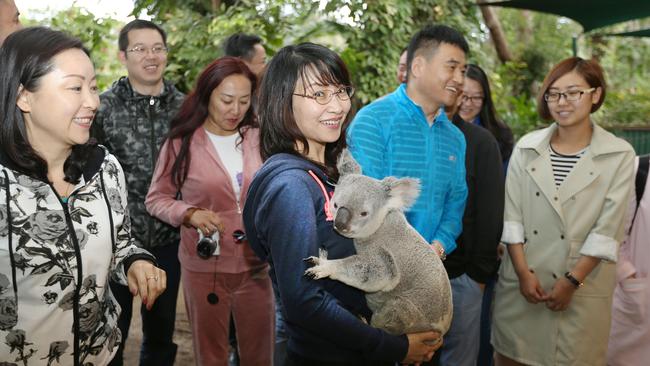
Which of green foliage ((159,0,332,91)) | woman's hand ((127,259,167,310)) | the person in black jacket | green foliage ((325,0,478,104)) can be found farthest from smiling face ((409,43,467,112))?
green foliage ((325,0,478,104))

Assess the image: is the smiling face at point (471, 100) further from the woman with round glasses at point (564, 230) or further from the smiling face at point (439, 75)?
the smiling face at point (439, 75)

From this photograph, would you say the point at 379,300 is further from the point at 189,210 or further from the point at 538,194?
the point at 538,194

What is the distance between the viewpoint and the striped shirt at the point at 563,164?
3.04 m

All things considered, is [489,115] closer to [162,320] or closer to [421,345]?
[162,320]

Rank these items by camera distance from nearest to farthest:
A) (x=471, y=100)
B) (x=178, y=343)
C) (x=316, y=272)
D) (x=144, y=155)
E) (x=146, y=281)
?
1. (x=316, y=272)
2. (x=146, y=281)
3. (x=144, y=155)
4. (x=471, y=100)
5. (x=178, y=343)

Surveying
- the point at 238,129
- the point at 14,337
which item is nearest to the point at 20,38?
the point at 14,337

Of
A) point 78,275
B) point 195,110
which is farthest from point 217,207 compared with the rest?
point 78,275

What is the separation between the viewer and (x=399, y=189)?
5.58 ft

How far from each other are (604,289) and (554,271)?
26 cm

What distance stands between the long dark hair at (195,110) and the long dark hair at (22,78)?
129 cm

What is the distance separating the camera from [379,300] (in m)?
1.75

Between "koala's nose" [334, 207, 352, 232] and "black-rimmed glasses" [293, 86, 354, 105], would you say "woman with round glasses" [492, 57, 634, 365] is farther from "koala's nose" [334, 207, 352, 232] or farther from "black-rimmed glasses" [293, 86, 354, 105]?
"koala's nose" [334, 207, 352, 232]

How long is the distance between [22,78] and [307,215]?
946 mm

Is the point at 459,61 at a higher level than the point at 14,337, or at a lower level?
higher
